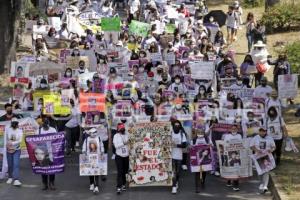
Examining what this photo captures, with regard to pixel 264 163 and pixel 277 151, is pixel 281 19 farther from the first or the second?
pixel 264 163

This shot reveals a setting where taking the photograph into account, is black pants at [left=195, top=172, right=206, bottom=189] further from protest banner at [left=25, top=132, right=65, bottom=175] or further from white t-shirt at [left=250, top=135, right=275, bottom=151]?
protest banner at [left=25, top=132, right=65, bottom=175]

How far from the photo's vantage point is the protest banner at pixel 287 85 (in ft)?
64.2

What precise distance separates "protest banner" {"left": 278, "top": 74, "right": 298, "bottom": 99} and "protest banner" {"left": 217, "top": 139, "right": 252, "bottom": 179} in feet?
13.5

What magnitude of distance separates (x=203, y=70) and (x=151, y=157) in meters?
5.34

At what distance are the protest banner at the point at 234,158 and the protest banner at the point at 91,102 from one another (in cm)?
→ 315

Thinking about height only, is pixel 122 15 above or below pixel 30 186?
above

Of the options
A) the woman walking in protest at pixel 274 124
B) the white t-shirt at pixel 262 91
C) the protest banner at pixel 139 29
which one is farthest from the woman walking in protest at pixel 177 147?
the protest banner at pixel 139 29

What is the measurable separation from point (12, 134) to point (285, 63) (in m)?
8.29

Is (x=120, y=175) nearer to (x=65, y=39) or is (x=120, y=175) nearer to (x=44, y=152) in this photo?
(x=44, y=152)

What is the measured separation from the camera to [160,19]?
96.5 feet

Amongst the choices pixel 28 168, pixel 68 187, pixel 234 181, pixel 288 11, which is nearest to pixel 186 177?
pixel 234 181

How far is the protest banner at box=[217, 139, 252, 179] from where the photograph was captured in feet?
51.7

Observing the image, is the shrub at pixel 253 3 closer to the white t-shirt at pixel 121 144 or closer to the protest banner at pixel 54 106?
the protest banner at pixel 54 106

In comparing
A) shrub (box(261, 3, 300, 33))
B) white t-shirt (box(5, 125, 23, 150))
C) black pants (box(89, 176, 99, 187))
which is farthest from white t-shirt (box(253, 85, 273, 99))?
shrub (box(261, 3, 300, 33))
